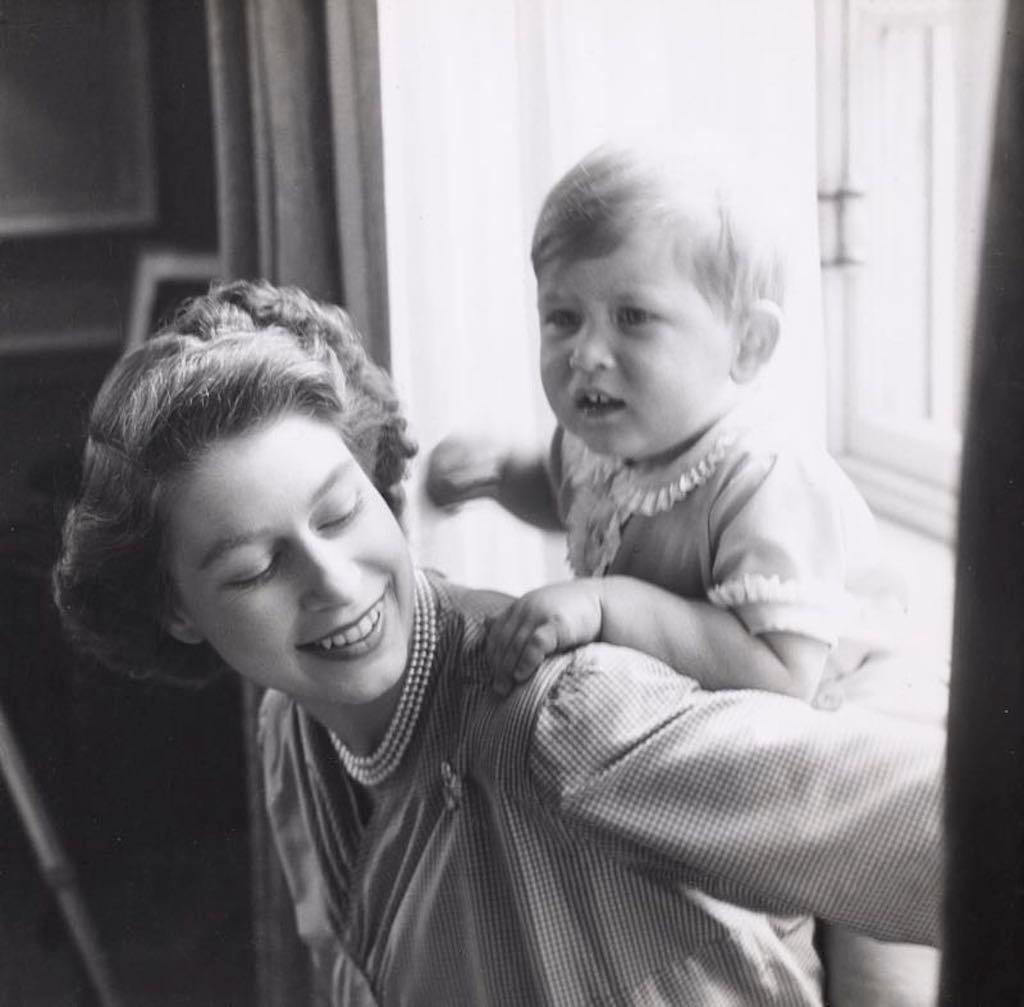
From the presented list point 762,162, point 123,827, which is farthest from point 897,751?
point 123,827

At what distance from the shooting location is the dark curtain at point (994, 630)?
65 cm

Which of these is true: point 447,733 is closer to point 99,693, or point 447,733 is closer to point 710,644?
point 710,644

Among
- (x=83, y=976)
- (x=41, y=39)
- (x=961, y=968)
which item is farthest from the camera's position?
(x=83, y=976)

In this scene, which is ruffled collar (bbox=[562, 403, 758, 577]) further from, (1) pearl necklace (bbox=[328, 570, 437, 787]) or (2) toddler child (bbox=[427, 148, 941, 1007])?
(1) pearl necklace (bbox=[328, 570, 437, 787])

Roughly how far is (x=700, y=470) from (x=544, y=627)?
0.14 metres

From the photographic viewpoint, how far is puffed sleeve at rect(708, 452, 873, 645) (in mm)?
835

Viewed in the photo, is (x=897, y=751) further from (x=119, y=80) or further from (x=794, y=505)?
(x=119, y=80)

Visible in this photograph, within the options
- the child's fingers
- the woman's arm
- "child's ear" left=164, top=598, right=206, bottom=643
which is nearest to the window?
the woman's arm

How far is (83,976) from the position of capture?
1.07 m

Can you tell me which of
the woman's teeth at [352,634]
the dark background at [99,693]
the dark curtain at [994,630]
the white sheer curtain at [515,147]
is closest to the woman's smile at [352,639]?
the woman's teeth at [352,634]

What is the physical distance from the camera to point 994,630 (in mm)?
675

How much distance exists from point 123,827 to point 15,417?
31 centimetres

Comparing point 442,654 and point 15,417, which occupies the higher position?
point 15,417

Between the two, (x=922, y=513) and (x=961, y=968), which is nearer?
(x=961, y=968)
